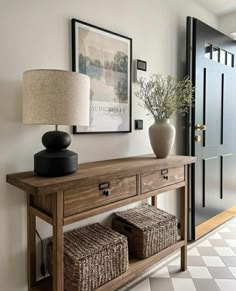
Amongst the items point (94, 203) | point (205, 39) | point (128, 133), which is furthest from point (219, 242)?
point (205, 39)

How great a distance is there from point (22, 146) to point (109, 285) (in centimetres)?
92

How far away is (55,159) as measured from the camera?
4.15 ft

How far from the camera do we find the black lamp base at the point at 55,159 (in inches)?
49.8

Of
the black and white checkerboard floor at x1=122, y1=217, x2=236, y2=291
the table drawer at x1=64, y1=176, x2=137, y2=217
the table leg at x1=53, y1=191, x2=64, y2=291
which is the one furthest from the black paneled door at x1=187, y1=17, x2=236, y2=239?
the table leg at x1=53, y1=191, x2=64, y2=291

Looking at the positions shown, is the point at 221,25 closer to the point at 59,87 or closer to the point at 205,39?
the point at 205,39

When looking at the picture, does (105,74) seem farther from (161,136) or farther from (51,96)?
(51,96)

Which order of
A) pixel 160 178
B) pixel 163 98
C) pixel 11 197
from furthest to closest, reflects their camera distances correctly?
pixel 163 98, pixel 160 178, pixel 11 197

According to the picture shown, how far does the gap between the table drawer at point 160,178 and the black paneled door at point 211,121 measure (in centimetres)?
57

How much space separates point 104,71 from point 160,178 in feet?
2.73

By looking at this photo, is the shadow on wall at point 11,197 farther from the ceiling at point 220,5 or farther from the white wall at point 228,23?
the white wall at point 228,23

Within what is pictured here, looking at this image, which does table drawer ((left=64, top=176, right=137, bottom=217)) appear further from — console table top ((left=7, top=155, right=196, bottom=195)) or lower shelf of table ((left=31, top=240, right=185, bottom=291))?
lower shelf of table ((left=31, top=240, right=185, bottom=291))

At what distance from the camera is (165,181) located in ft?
5.91

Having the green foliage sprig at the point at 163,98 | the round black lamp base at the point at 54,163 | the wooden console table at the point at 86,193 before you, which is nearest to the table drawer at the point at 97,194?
the wooden console table at the point at 86,193

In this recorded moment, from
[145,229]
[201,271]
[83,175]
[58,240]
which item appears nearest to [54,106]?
[83,175]
